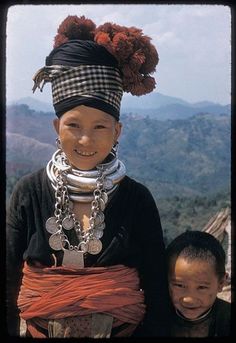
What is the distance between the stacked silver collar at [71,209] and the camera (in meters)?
2.59

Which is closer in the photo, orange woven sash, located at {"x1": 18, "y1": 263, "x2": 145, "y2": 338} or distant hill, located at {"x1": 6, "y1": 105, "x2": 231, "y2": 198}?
orange woven sash, located at {"x1": 18, "y1": 263, "x2": 145, "y2": 338}

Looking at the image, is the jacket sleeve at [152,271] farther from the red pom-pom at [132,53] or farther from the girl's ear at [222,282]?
the red pom-pom at [132,53]

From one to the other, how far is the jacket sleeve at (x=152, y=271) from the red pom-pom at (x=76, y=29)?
610 millimetres

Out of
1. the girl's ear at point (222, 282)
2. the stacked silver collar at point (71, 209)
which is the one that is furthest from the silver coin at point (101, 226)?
the girl's ear at point (222, 282)

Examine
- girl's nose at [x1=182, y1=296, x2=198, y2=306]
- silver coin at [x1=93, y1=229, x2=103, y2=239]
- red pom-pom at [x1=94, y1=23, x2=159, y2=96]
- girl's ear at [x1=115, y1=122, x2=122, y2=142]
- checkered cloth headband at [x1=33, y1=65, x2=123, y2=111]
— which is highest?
red pom-pom at [x1=94, y1=23, x2=159, y2=96]

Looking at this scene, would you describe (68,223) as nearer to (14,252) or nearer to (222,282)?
(14,252)

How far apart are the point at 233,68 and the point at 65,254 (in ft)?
2.92

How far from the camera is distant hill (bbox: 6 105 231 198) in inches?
106

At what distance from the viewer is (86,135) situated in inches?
101

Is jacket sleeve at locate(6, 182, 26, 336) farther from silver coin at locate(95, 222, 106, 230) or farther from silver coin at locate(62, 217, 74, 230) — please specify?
silver coin at locate(95, 222, 106, 230)

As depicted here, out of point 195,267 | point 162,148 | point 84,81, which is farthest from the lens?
point 162,148

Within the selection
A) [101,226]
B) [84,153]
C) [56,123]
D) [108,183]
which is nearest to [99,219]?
[101,226]

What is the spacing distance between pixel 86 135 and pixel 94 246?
15.3 inches

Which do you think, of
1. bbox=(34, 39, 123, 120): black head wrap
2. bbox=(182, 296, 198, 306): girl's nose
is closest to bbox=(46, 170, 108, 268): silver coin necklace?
bbox=(34, 39, 123, 120): black head wrap
